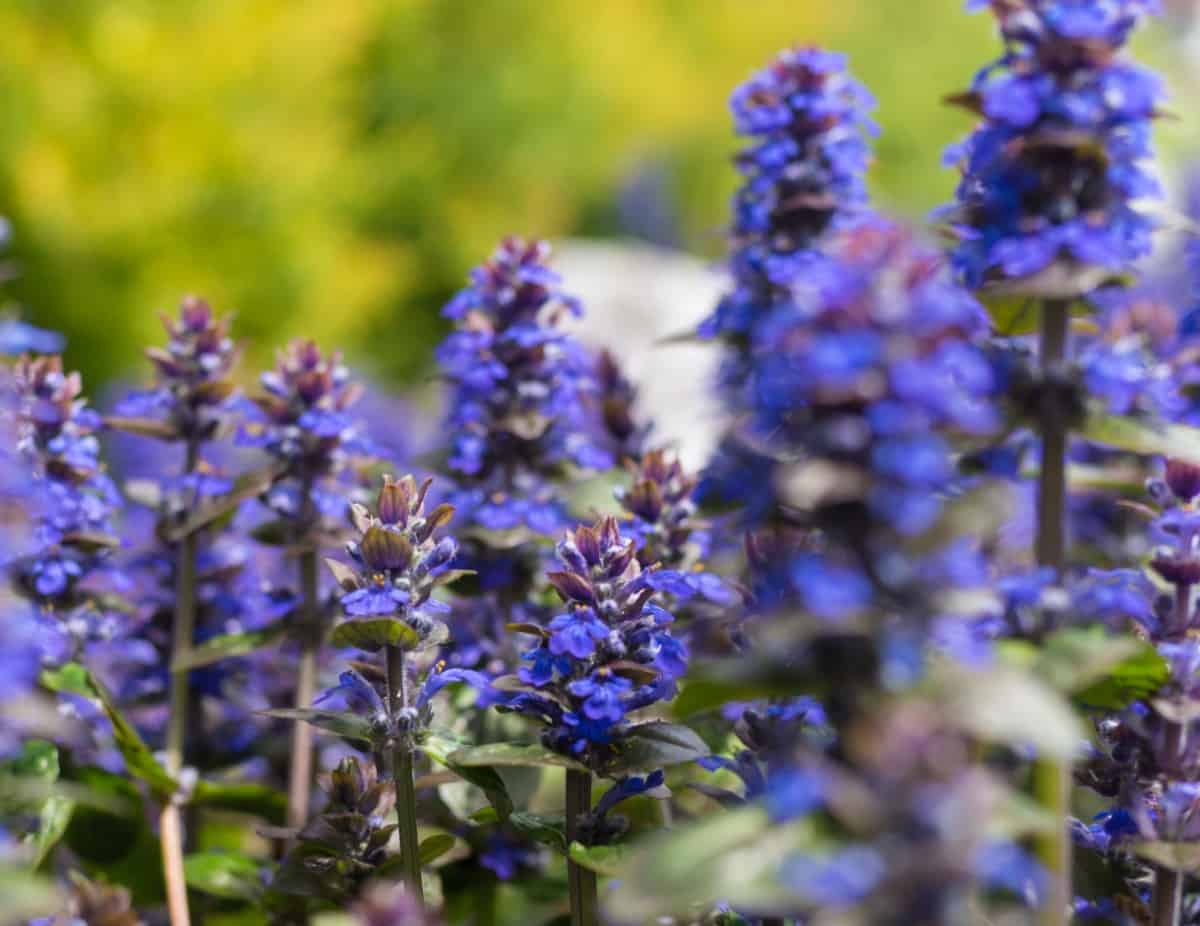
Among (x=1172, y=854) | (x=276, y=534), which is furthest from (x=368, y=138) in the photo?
(x=1172, y=854)

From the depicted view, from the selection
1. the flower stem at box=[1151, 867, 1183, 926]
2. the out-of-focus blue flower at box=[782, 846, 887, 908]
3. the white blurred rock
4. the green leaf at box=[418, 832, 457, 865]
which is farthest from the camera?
the white blurred rock

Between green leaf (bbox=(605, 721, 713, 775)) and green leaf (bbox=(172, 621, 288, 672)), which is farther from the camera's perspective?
green leaf (bbox=(172, 621, 288, 672))

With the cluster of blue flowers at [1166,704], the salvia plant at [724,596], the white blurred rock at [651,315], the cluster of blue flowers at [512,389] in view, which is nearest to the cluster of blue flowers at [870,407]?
the salvia plant at [724,596]

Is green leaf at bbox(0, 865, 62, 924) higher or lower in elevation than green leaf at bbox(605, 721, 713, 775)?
lower

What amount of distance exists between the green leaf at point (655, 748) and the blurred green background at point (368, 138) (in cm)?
556

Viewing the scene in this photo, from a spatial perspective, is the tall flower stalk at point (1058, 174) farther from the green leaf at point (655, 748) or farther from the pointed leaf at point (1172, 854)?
the green leaf at point (655, 748)

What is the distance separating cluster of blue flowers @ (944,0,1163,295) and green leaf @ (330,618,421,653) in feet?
2.41

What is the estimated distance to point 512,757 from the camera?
1.47 metres

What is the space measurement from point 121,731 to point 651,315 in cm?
614

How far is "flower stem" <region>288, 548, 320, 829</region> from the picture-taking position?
2.17m

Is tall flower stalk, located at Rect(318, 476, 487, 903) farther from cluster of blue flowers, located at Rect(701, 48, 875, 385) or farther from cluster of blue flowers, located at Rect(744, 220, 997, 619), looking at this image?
cluster of blue flowers, located at Rect(701, 48, 875, 385)

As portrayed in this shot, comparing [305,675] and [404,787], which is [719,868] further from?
[305,675]

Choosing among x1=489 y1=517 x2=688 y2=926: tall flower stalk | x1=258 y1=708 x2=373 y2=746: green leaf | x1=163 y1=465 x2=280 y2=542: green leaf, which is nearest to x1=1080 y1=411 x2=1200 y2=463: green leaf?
x1=489 y1=517 x2=688 y2=926: tall flower stalk

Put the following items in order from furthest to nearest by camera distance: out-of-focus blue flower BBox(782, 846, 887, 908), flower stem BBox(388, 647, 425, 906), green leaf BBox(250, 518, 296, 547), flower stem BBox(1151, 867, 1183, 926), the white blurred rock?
the white blurred rock < green leaf BBox(250, 518, 296, 547) < flower stem BBox(388, 647, 425, 906) < flower stem BBox(1151, 867, 1183, 926) < out-of-focus blue flower BBox(782, 846, 887, 908)
